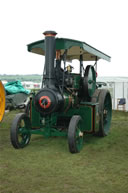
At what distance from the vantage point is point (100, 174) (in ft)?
12.6

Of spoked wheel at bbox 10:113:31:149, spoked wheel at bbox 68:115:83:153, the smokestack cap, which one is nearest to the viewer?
spoked wheel at bbox 68:115:83:153

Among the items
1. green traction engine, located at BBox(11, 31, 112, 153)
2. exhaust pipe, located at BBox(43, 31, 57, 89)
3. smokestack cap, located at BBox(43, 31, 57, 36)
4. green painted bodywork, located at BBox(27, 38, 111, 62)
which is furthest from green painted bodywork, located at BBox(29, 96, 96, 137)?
smokestack cap, located at BBox(43, 31, 57, 36)

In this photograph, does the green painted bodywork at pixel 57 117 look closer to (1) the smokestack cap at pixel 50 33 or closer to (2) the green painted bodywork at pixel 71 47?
(2) the green painted bodywork at pixel 71 47

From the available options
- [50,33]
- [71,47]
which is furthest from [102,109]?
[50,33]

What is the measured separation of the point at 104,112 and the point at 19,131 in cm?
213

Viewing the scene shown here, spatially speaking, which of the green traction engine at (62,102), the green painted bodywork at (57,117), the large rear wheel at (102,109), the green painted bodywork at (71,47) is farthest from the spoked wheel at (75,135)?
the green painted bodywork at (71,47)

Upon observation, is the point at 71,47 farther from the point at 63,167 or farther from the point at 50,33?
the point at 63,167

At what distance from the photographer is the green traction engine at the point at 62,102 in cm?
489

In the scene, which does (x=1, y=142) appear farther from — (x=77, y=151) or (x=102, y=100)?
(x=102, y=100)

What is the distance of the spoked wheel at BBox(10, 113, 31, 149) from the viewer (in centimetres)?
489

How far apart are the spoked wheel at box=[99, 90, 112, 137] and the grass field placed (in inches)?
10.8

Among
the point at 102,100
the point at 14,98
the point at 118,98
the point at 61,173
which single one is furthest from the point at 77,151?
the point at 118,98

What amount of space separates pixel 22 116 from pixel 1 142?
0.90 m

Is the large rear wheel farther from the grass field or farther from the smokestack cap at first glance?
the smokestack cap
